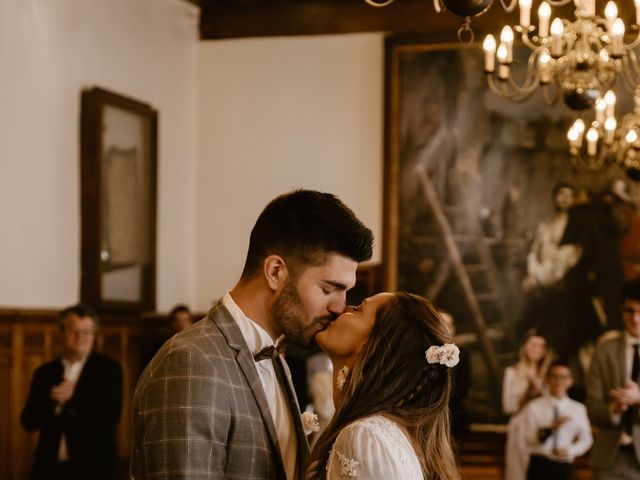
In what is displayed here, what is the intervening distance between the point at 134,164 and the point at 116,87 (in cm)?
78

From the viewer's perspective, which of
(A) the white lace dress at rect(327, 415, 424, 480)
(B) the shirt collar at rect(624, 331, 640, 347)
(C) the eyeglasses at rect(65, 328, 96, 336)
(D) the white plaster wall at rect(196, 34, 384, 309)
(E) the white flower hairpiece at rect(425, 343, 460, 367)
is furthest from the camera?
(D) the white plaster wall at rect(196, 34, 384, 309)

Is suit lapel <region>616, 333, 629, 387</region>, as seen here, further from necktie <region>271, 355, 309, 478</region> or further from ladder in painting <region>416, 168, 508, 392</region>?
ladder in painting <region>416, 168, 508, 392</region>

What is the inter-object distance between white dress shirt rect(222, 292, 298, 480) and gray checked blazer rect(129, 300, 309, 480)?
0.06 m

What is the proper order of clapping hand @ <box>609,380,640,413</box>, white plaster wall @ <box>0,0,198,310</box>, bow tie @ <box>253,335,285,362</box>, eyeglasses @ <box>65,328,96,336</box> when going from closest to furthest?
1. bow tie @ <box>253,335,285,362</box>
2. clapping hand @ <box>609,380,640,413</box>
3. eyeglasses @ <box>65,328,96,336</box>
4. white plaster wall @ <box>0,0,198,310</box>

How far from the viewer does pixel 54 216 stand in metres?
9.59

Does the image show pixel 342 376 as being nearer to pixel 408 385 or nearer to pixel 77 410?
pixel 408 385

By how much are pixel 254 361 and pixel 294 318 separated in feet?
0.53

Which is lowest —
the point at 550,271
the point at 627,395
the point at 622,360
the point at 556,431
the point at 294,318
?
the point at 556,431

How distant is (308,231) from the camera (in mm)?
3076

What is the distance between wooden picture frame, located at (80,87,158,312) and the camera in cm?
1005

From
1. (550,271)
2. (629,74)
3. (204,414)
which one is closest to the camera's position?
(204,414)

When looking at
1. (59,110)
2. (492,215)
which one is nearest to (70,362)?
(59,110)

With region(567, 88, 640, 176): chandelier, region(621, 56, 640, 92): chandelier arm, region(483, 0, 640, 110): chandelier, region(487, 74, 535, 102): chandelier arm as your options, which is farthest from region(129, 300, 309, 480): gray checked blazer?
region(567, 88, 640, 176): chandelier

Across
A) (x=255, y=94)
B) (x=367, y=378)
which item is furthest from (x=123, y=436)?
(x=367, y=378)
